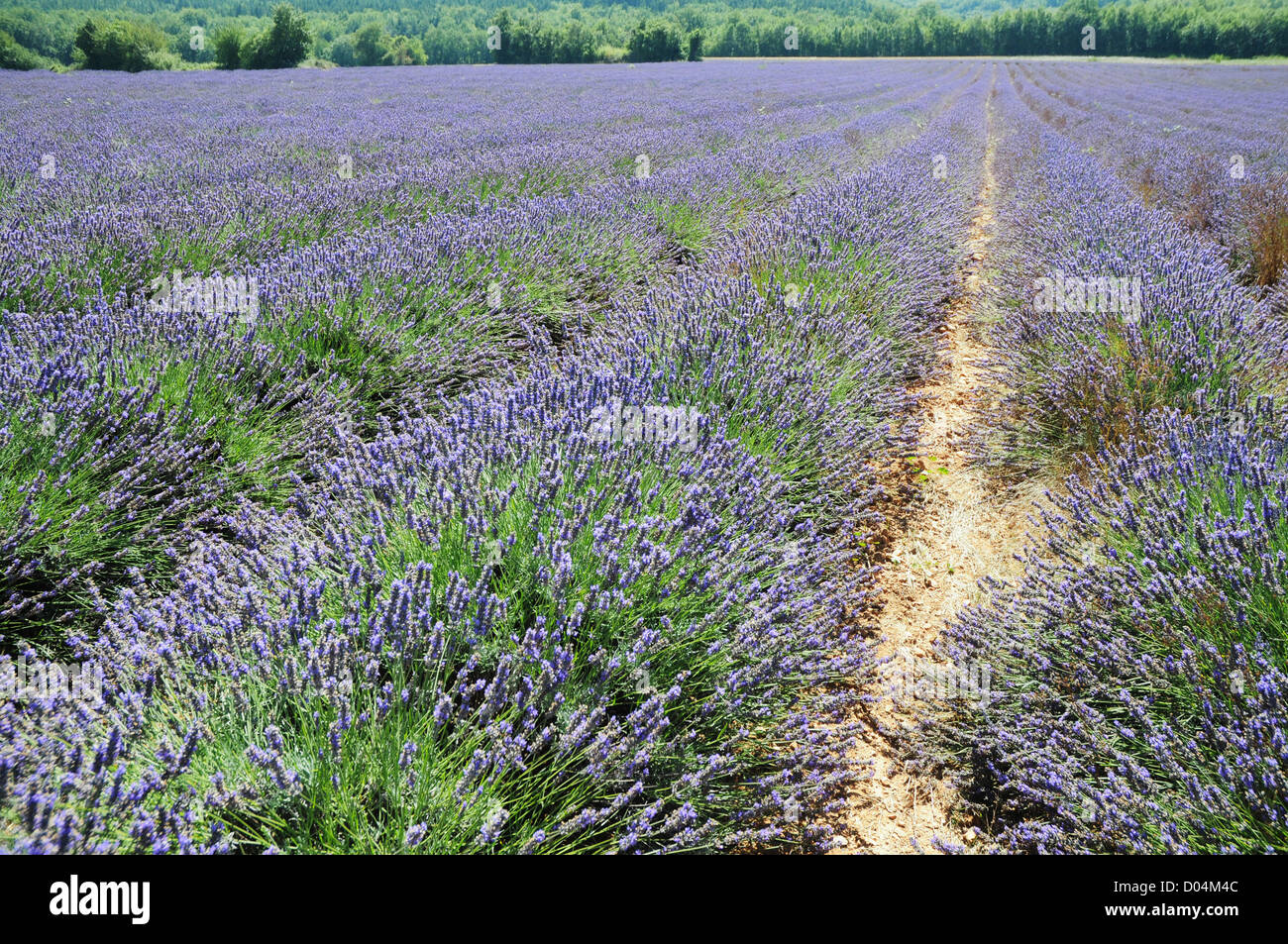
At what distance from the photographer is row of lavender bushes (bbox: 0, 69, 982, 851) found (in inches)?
43.5

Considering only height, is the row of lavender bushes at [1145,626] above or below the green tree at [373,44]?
below

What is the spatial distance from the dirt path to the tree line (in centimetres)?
3819

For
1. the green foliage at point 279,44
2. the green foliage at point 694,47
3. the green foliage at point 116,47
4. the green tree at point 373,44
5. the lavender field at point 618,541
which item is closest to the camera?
the lavender field at point 618,541

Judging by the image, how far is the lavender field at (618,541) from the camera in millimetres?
1215

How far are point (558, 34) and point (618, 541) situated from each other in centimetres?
4784

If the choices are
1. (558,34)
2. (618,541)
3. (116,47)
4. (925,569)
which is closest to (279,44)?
(116,47)

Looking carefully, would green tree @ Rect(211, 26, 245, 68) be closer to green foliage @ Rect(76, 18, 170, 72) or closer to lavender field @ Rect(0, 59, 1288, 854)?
green foliage @ Rect(76, 18, 170, 72)

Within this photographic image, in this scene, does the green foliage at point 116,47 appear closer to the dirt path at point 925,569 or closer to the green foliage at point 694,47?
the green foliage at point 694,47

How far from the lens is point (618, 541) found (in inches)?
61.4

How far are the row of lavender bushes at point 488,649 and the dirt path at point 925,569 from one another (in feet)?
0.47

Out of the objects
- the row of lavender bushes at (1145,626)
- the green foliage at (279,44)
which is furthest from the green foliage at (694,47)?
the row of lavender bushes at (1145,626)

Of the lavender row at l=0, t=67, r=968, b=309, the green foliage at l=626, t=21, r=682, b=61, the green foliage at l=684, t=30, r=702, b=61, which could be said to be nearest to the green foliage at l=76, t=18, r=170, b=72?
the lavender row at l=0, t=67, r=968, b=309
